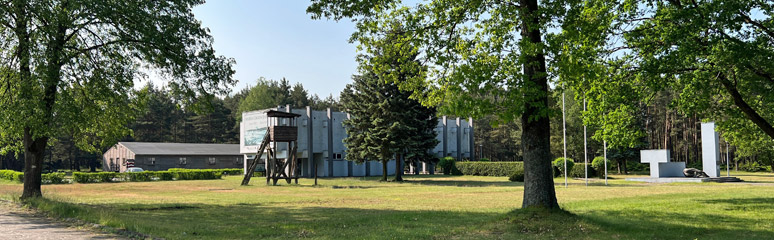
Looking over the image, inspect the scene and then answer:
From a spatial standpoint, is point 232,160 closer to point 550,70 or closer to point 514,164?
point 514,164

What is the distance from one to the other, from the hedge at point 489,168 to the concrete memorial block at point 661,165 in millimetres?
10393

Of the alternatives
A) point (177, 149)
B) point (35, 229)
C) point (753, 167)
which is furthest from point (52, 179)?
point (753, 167)

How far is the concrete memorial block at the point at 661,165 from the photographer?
1711 inches

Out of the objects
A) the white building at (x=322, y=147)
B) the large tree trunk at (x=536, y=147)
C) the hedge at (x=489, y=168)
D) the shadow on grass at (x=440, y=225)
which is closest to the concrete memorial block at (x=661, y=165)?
the hedge at (x=489, y=168)

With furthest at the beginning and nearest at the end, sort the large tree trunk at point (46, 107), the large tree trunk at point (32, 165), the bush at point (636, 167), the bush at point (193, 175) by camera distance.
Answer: the bush at point (636, 167) → the bush at point (193, 175) → the large tree trunk at point (32, 165) → the large tree trunk at point (46, 107)

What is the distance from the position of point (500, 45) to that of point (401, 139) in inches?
1089

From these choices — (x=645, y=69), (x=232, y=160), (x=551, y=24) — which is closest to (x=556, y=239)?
(x=551, y=24)

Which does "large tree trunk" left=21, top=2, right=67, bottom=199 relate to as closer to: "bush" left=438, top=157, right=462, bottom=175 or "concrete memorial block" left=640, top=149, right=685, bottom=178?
"concrete memorial block" left=640, top=149, right=685, bottom=178

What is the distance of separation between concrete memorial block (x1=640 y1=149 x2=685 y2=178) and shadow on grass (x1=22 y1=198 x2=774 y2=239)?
95.7 feet

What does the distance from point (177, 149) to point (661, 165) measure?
50.3 meters

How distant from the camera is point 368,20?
1345 cm

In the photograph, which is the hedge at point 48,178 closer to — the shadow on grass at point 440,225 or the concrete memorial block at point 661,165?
the shadow on grass at point 440,225

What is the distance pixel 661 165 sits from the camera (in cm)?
4394

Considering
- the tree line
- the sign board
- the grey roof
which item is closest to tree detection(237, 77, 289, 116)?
the tree line
